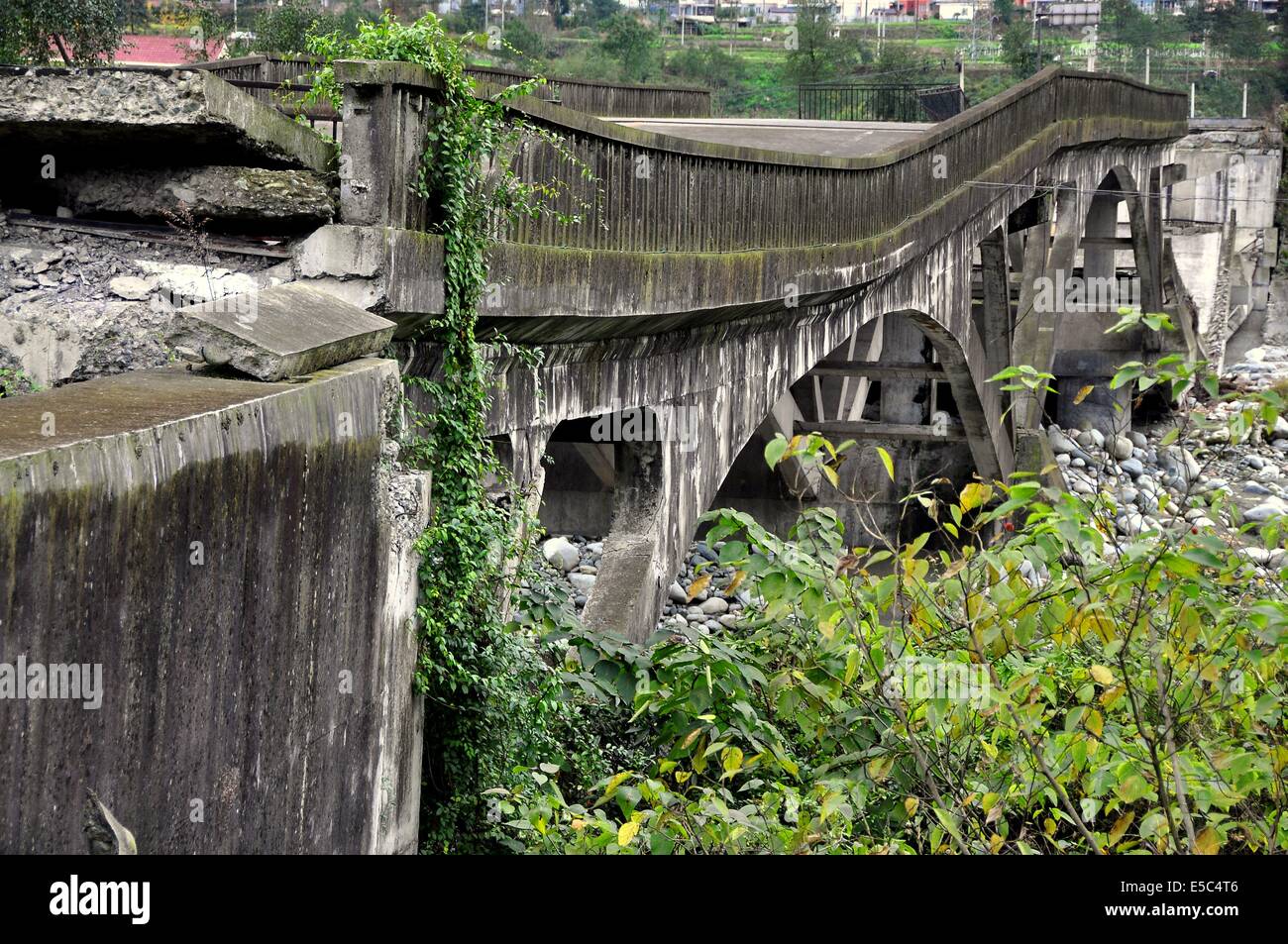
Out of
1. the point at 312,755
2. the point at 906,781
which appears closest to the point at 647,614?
the point at 906,781

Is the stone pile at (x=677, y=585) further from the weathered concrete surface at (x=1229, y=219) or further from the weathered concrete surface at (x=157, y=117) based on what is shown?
the weathered concrete surface at (x=1229, y=219)

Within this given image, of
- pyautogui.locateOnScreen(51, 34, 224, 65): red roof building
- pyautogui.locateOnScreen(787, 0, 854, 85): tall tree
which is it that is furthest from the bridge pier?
pyautogui.locateOnScreen(787, 0, 854, 85): tall tree

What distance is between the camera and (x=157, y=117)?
210 inches

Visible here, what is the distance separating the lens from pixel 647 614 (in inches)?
345

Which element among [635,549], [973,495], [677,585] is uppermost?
[973,495]

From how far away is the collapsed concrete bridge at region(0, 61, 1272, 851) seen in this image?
3.23 metres

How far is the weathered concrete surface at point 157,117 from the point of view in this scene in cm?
530

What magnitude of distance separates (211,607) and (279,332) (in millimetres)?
1131

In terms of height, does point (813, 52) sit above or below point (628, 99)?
above

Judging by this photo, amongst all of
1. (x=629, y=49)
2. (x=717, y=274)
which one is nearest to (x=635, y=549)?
(x=717, y=274)

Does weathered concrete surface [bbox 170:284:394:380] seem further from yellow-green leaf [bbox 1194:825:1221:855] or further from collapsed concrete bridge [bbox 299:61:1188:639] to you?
yellow-green leaf [bbox 1194:825:1221:855]

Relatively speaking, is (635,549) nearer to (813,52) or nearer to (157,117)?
(157,117)

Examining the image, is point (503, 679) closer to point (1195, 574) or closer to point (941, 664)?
point (941, 664)
